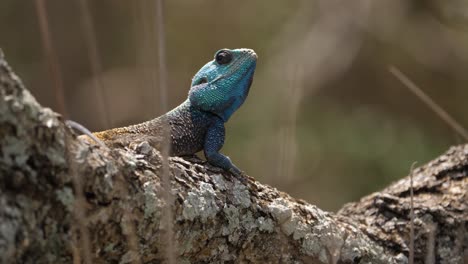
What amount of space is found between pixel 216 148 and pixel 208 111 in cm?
33

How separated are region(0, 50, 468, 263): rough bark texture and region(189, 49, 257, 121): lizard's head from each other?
0.73m

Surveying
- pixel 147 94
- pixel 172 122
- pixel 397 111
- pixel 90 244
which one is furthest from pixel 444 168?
pixel 397 111

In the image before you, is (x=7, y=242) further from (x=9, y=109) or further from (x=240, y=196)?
(x=240, y=196)

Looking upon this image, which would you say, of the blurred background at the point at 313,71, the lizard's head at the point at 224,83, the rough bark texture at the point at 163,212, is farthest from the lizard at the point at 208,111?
the blurred background at the point at 313,71

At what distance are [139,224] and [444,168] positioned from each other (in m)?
1.96

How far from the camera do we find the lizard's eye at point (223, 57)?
415 centimetres

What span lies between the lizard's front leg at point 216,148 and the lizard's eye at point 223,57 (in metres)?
0.34

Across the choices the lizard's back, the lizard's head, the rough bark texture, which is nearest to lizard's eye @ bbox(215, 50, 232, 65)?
the lizard's head

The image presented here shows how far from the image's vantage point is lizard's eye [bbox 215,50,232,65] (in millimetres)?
4152

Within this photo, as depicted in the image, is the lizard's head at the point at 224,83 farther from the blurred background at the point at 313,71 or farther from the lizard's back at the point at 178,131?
the blurred background at the point at 313,71

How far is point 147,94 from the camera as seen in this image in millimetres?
2926

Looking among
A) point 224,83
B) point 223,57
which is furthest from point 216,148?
point 223,57

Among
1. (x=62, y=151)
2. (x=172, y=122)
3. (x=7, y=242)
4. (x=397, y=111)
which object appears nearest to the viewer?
(x=7, y=242)

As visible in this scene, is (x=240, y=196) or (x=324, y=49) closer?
(x=240, y=196)
